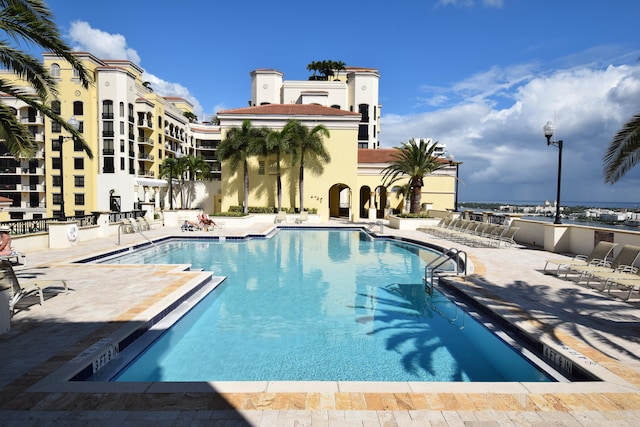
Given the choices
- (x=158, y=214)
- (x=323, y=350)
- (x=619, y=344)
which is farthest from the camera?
(x=158, y=214)

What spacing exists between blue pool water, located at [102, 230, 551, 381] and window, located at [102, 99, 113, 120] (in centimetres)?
3989

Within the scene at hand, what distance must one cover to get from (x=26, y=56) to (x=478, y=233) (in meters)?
17.3

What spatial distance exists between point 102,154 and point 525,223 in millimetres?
44803

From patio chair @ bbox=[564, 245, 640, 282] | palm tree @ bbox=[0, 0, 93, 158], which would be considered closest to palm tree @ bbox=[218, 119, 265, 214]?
palm tree @ bbox=[0, 0, 93, 158]

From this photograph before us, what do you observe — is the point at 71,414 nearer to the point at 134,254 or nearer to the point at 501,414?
the point at 501,414

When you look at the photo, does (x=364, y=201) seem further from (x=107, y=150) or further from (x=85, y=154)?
(x=85, y=154)

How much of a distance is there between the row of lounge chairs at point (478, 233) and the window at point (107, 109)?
40.5 metres

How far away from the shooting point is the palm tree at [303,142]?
97.3 feet

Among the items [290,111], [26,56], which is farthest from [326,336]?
[290,111]

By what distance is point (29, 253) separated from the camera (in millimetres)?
13711

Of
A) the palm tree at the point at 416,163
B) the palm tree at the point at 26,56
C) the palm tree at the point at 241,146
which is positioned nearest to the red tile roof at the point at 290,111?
the palm tree at the point at 241,146

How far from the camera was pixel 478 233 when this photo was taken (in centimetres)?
1748

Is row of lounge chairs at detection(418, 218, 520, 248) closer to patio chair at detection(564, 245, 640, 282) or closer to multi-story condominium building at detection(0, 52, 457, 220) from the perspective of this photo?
patio chair at detection(564, 245, 640, 282)

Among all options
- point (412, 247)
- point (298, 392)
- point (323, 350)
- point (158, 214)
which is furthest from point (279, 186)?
point (298, 392)
